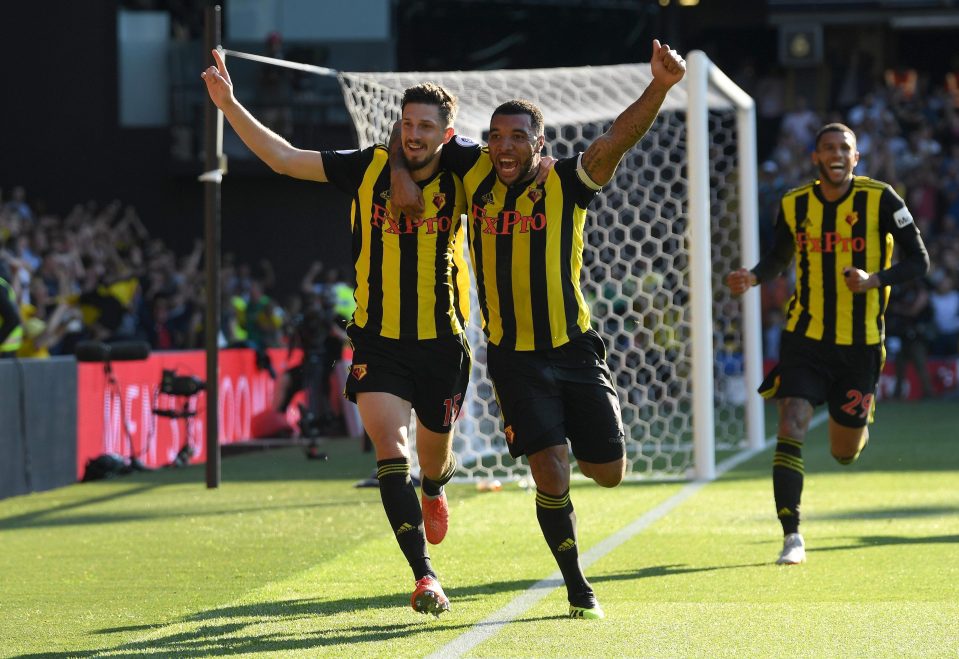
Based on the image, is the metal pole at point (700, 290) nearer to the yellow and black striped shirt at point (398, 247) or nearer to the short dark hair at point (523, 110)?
the yellow and black striped shirt at point (398, 247)

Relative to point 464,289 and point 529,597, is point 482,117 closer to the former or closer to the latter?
point 464,289

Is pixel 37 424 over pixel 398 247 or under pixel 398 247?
under

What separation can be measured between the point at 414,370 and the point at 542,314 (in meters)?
0.62

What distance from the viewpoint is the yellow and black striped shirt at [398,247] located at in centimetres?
640

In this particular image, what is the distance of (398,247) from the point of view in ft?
21.1

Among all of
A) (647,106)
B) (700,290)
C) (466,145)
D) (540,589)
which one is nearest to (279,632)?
(540,589)

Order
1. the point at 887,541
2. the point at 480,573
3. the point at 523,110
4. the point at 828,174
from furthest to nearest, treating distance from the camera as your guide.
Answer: the point at 887,541
the point at 828,174
the point at 480,573
the point at 523,110

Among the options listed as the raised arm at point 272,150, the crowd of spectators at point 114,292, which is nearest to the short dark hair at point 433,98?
the raised arm at point 272,150

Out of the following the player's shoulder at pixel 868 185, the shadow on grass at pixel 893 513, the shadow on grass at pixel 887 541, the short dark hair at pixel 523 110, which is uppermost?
the short dark hair at pixel 523 110

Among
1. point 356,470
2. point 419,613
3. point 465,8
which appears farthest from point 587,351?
point 465,8

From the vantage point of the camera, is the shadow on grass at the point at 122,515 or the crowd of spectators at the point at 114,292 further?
the crowd of spectators at the point at 114,292

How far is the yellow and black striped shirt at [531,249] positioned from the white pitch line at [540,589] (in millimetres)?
1058

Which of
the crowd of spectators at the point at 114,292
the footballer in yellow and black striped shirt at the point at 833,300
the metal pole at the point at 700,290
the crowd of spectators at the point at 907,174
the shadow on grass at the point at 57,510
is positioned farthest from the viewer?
the crowd of spectators at the point at 907,174

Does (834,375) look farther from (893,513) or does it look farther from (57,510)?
(57,510)
